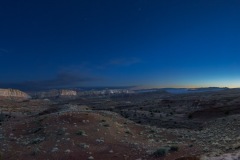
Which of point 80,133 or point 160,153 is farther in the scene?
point 80,133

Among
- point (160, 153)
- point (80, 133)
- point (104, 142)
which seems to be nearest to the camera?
point (160, 153)

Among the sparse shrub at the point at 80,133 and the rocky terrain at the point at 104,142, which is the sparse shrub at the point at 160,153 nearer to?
the rocky terrain at the point at 104,142

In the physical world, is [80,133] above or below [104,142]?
above

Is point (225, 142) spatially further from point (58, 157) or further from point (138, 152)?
point (58, 157)

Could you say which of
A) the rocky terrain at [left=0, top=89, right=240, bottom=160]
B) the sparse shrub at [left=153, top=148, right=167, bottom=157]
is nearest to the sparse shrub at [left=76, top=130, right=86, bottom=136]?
the rocky terrain at [left=0, top=89, right=240, bottom=160]

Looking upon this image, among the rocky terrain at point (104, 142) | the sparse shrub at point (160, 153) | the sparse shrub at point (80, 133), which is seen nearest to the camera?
the sparse shrub at point (160, 153)

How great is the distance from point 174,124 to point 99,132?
17.2 metres

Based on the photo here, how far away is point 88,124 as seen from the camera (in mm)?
31000

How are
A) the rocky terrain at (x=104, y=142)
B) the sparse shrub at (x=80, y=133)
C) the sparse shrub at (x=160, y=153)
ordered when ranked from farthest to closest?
the sparse shrub at (x=80, y=133) < the rocky terrain at (x=104, y=142) < the sparse shrub at (x=160, y=153)

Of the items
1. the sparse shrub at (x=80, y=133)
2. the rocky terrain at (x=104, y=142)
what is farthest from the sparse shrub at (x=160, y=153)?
the sparse shrub at (x=80, y=133)

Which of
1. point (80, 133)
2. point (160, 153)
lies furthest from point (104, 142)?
point (160, 153)

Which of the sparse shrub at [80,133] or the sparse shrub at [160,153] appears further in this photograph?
the sparse shrub at [80,133]

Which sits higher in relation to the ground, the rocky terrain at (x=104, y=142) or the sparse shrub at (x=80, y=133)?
the sparse shrub at (x=80, y=133)

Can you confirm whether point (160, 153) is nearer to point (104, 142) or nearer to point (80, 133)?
point (104, 142)
